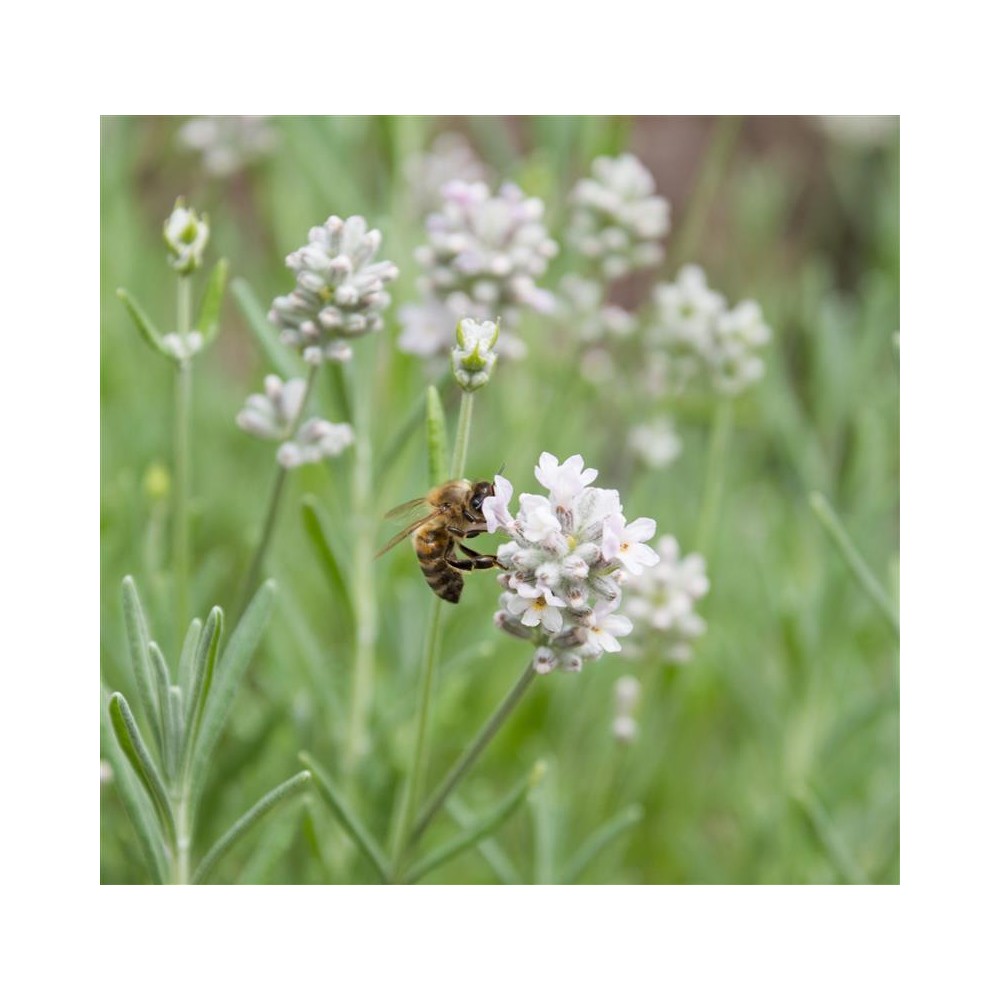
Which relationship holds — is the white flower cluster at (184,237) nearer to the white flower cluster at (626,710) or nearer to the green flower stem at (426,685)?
the green flower stem at (426,685)

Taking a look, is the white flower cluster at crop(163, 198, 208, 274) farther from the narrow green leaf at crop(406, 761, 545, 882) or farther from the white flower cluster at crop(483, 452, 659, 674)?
the narrow green leaf at crop(406, 761, 545, 882)

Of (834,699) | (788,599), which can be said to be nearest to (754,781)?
(834,699)

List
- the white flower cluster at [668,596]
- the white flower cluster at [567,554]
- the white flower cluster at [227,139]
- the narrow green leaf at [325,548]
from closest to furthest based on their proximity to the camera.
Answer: the white flower cluster at [567,554]
the narrow green leaf at [325,548]
the white flower cluster at [668,596]
the white flower cluster at [227,139]

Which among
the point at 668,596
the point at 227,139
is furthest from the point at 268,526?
the point at 227,139

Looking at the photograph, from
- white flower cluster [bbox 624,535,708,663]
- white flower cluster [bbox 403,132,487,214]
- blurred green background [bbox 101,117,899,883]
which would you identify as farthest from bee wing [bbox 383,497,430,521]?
white flower cluster [bbox 403,132,487,214]

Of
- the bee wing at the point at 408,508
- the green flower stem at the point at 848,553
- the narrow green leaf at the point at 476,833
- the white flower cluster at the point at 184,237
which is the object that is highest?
the white flower cluster at the point at 184,237

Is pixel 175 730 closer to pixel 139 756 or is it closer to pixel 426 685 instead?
pixel 139 756

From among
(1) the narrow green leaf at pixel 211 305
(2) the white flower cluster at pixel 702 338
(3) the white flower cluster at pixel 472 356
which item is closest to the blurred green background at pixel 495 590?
(2) the white flower cluster at pixel 702 338
